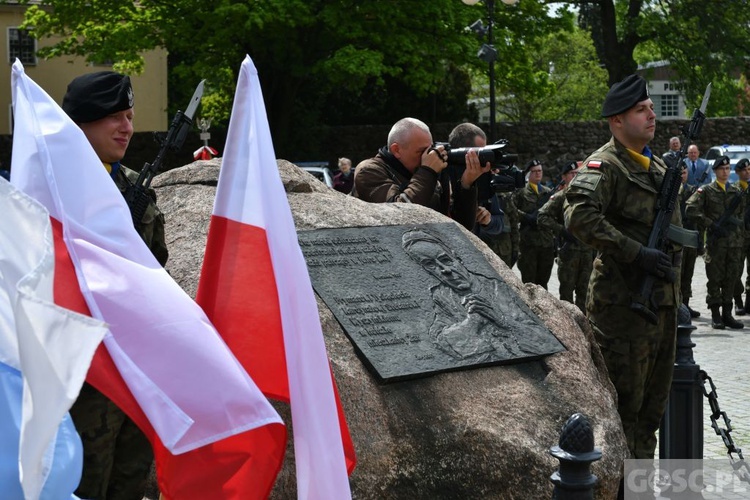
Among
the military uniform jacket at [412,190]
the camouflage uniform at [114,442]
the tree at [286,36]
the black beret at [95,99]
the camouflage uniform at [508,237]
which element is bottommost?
the camouflage uniform at [508,237]

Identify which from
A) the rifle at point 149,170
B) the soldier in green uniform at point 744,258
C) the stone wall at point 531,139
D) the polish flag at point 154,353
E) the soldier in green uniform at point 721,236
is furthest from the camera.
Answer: the stone wall at point 531,139

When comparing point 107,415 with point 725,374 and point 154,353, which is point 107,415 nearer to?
point 154,353

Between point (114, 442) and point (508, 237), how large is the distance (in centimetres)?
997

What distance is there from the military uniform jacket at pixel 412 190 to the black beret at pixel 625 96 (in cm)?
111

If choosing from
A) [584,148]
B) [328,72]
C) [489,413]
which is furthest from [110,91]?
[584,148]

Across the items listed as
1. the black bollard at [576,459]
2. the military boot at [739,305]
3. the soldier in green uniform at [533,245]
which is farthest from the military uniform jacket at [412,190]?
the military boot at [739,305]

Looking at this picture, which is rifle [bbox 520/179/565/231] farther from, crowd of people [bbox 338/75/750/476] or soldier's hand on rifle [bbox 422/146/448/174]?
soldier's hand on rifle [bbox 422/146/448/174]

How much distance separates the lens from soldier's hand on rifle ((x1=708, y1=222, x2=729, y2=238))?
14828 mm

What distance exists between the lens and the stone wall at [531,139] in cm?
3419

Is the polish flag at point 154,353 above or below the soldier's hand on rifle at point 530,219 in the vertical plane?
above

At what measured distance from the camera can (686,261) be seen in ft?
47.9

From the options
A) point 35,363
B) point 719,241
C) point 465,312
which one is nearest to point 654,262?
point 465,312

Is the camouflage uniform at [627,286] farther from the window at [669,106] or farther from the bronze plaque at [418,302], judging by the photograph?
the window at [669,106]

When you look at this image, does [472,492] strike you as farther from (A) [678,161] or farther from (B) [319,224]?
(A) [678,161]
